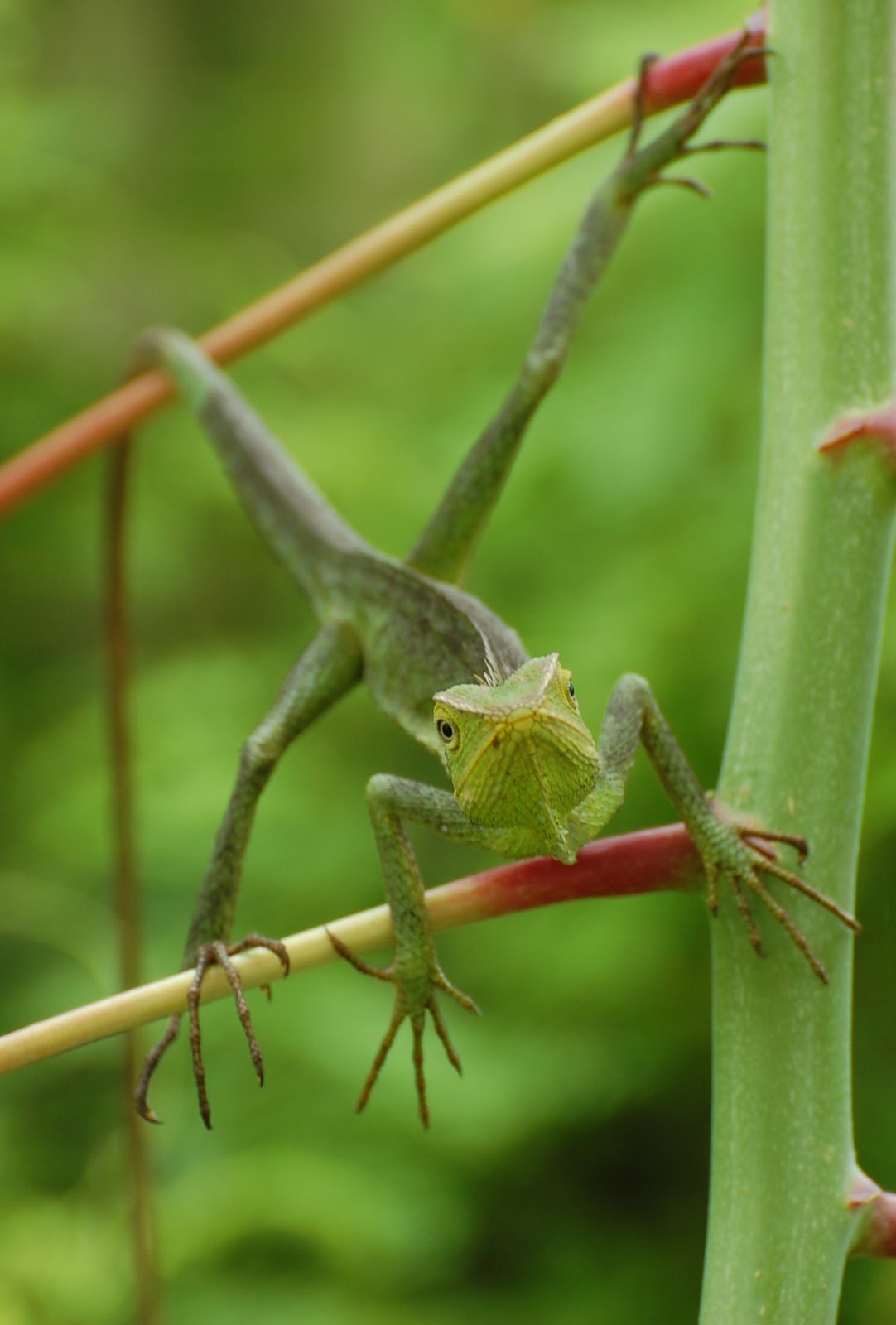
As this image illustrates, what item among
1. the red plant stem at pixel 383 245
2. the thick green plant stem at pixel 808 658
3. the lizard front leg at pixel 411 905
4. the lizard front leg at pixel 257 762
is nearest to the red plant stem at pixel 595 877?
the thick green plant stem at pixel 808 658

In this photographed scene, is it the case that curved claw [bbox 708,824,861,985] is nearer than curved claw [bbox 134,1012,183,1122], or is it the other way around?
curved claw [bbox 708,824,861,985]

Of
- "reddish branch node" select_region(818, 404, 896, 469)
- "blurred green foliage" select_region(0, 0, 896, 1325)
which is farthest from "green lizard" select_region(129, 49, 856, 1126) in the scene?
"blurred green foliage" select_region(0, 0, 896, 1325)

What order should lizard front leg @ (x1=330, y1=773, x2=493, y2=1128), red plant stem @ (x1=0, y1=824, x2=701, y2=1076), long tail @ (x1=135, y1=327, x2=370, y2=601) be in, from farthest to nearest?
long tail @ (x1=135, y1=327, x2=370, y2=601) → lizard front leg @ (x1=330, y1=773, x2=493, y2=1128) → red plant stem @ (x1=0, y1=824, x2=701, y2=1076)

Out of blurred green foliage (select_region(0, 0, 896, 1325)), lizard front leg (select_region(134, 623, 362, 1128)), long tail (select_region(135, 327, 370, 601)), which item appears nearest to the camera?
lizard front leg (select_region(134, 623, 362, 1128))

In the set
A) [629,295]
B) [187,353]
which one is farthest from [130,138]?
[187,353]

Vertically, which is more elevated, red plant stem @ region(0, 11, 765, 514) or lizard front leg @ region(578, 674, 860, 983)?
red plant stem @ region(0, 11, 765, 514)

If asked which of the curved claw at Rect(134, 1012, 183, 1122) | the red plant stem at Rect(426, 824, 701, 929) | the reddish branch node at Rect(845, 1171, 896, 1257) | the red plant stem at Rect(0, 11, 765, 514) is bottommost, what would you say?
the reddish branch node at Rect(845, 1171, 896, 1257)

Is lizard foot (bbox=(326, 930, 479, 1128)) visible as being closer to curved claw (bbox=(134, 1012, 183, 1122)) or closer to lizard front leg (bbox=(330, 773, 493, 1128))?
lizard front leg (bbox=(330, 773, 493, 1128))

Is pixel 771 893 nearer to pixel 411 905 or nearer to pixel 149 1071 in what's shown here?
pixel 411 905
